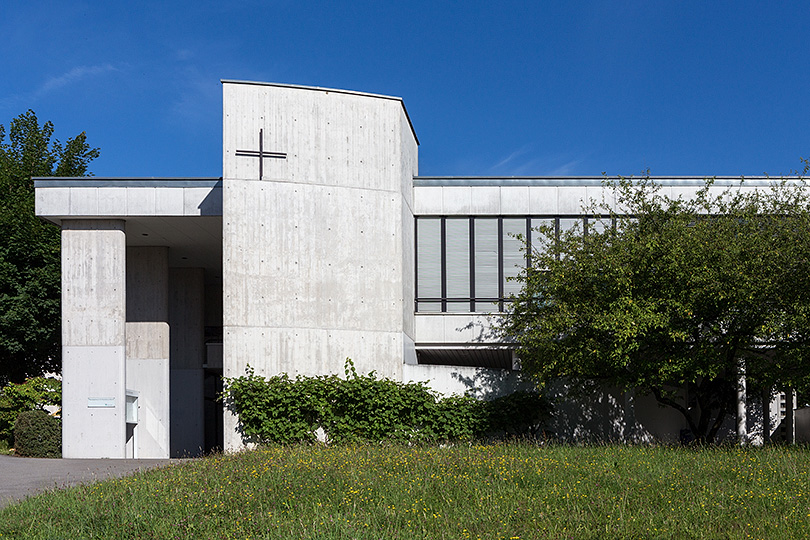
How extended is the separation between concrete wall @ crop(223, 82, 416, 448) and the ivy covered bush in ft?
1.52

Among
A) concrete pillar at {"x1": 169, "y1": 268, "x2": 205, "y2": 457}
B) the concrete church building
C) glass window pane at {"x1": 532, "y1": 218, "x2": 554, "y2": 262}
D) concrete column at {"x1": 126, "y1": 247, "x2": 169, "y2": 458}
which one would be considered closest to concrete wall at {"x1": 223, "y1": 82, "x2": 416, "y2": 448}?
the concrete church building

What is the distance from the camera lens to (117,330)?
2047cm

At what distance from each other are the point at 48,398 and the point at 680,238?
16115 mm

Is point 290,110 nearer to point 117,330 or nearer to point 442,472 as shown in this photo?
point 117,330

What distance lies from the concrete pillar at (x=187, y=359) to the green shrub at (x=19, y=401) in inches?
228

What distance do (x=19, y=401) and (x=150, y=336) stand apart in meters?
4.45

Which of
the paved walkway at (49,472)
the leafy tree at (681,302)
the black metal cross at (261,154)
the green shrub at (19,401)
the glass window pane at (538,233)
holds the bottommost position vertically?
the paved walkway at (49,472)

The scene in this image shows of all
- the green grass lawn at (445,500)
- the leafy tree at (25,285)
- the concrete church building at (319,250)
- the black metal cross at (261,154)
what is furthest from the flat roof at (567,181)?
the leafy tree at (25,285)

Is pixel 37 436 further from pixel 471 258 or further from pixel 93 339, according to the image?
pixel 471 258

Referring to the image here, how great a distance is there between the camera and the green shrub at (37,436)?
19984mm

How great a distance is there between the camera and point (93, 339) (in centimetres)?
2041

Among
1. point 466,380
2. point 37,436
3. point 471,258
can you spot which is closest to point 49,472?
point 37,436

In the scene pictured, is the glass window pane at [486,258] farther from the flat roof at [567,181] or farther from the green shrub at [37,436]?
the green shrub at [37,436]

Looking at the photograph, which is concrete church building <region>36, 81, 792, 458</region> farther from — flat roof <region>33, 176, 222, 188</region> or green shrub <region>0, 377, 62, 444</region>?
green shrub <region>0, 377, 62, 444</region>
